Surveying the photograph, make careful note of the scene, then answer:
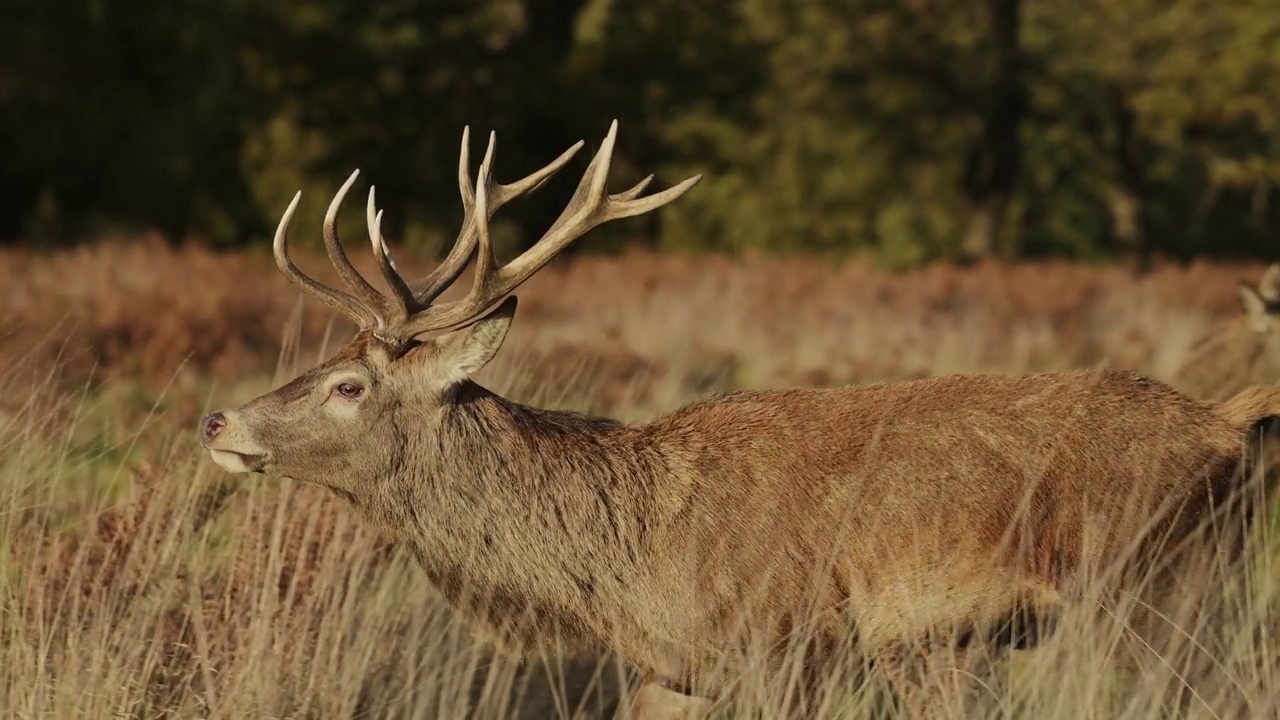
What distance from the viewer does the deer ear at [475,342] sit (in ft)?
16.3

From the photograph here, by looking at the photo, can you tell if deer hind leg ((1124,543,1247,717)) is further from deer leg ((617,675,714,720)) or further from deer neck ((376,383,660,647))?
deer neck ((376,383,660,647))

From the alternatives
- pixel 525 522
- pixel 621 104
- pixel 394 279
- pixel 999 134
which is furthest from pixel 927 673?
pixel 999 134

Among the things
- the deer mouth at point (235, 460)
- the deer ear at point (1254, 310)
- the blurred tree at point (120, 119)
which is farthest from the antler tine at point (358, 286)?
the blurred tree at point (120, 119)

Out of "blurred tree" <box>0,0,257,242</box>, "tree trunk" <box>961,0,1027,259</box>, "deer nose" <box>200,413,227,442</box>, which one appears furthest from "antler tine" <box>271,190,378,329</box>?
"tree trunk" <box>961,0,1027,259</box>

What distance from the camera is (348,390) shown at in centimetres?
507

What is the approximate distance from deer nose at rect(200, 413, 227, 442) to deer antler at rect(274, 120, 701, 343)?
0.48 meters

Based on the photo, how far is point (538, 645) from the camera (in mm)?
5027

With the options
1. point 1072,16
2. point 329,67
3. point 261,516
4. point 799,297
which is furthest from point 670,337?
point 1072,16

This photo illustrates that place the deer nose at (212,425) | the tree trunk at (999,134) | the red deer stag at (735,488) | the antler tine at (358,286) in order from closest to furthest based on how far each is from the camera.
→ the red deer stag at (735,488) → the deer nose at (212,425) → the antler tine at (358,286) → the tree trunk at (999,134)

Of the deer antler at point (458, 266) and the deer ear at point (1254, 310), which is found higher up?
the deer antler at point (458, 266)

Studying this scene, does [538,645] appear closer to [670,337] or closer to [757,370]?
[757,370]

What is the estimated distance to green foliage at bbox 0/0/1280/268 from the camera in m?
23.9

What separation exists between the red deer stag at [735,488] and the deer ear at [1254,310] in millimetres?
2776

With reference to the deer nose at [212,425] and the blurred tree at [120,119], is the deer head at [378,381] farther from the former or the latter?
the blurred tree at [120,119]
